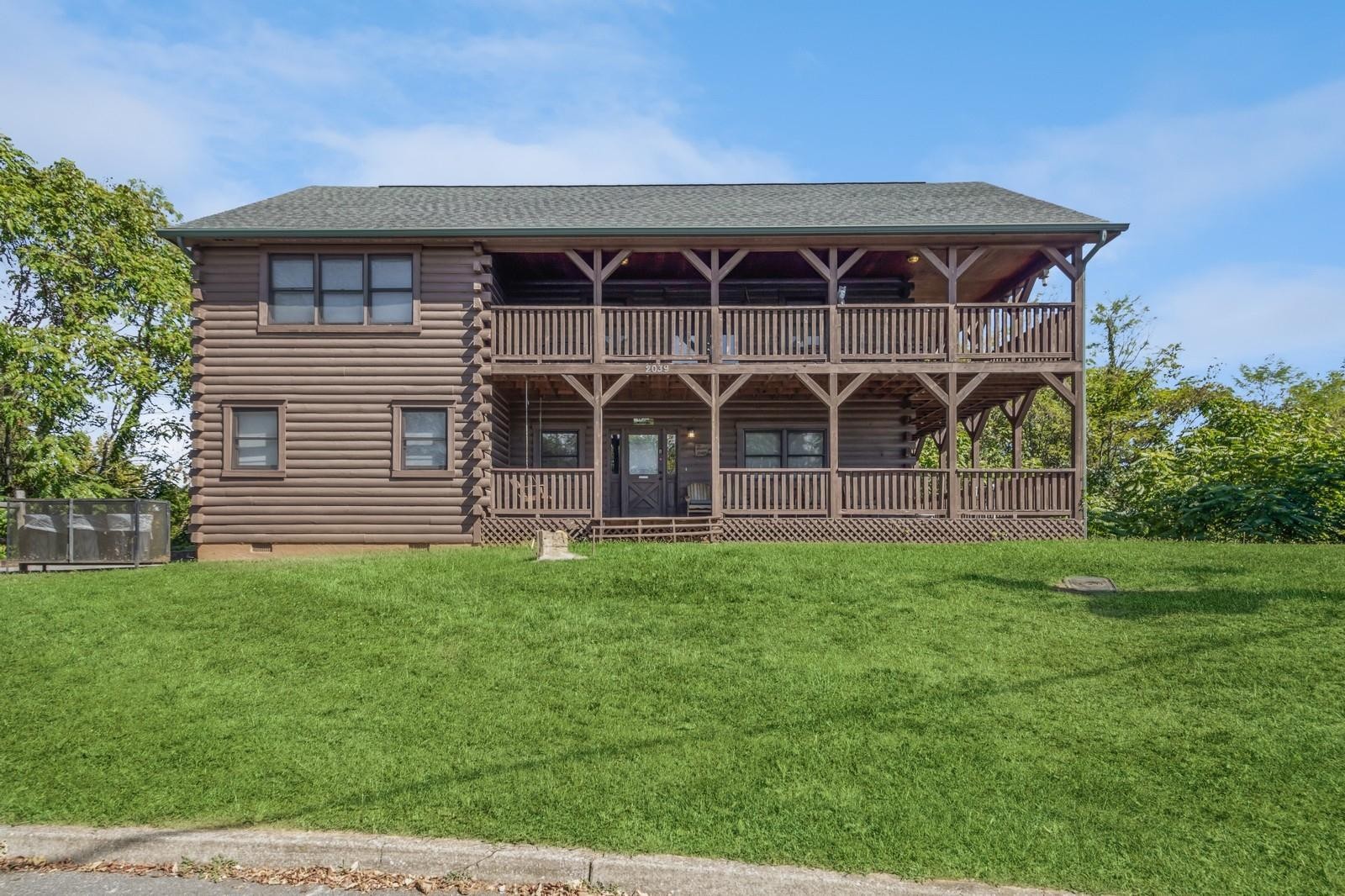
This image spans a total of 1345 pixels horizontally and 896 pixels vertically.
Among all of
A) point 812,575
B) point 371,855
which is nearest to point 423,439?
point 812,575

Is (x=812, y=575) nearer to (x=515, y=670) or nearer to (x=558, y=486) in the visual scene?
(x=515, y=670)

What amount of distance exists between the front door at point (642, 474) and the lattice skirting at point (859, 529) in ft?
9.78

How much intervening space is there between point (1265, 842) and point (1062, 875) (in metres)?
1.35

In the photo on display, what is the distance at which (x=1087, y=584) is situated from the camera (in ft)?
32.5

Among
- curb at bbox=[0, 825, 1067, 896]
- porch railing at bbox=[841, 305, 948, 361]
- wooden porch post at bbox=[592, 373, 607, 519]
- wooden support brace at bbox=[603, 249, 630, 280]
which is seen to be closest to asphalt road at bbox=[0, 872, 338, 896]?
curb at bbox=[0, 825, 1067, 896]

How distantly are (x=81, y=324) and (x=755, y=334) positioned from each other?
1953 cm

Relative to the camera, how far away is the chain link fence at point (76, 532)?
1360 cm

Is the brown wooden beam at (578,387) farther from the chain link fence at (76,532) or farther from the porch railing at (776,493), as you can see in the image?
the chain link fence at (76,532)

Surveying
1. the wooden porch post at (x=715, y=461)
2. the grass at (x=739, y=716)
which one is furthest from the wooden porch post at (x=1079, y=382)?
the wooden porch post at (x=715, y=461)

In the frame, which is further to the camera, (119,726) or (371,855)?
(119,726)

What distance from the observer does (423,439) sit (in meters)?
15.9

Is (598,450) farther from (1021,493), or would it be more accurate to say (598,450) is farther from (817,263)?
(1021,493)

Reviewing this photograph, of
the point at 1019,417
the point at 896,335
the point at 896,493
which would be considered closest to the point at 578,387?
the point at 896,335

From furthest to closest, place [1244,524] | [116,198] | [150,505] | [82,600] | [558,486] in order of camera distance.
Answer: [116,198] < [558,486] < [1244,524] < [150,505] < [82,600]
